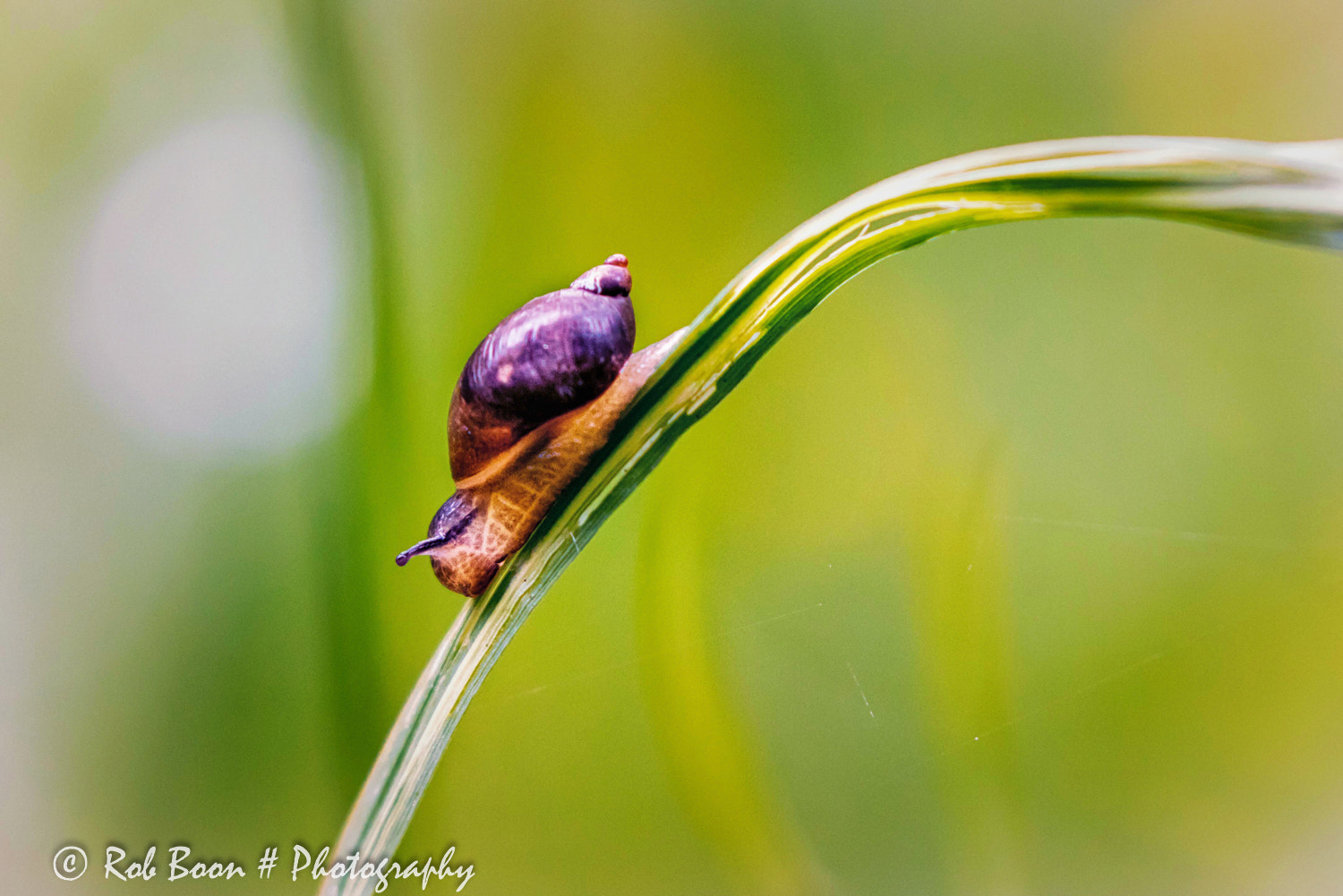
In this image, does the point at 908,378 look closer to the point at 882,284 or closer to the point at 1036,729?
the point at 882,284

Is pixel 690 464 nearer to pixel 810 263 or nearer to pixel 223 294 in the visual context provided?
pixel 810 263

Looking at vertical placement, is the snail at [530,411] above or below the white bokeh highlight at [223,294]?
below

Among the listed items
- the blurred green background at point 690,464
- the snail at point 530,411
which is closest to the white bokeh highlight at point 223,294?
the blurred green background at point 690,464

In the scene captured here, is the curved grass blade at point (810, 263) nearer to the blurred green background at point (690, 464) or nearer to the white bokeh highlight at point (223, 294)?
the blurred green background at point (690, 464)

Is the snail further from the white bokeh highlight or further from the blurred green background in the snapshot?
the white bokeh highlight

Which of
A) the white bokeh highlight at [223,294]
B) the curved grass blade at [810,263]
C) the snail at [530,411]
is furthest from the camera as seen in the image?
the white bokeh highlight at [223,294]

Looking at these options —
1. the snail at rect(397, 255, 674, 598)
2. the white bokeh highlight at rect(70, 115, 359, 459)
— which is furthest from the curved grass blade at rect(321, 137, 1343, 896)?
the white bokeh highlight at rect(70, 115, 359, 459)

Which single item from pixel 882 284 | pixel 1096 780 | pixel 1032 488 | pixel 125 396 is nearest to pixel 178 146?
pixel 125 396
